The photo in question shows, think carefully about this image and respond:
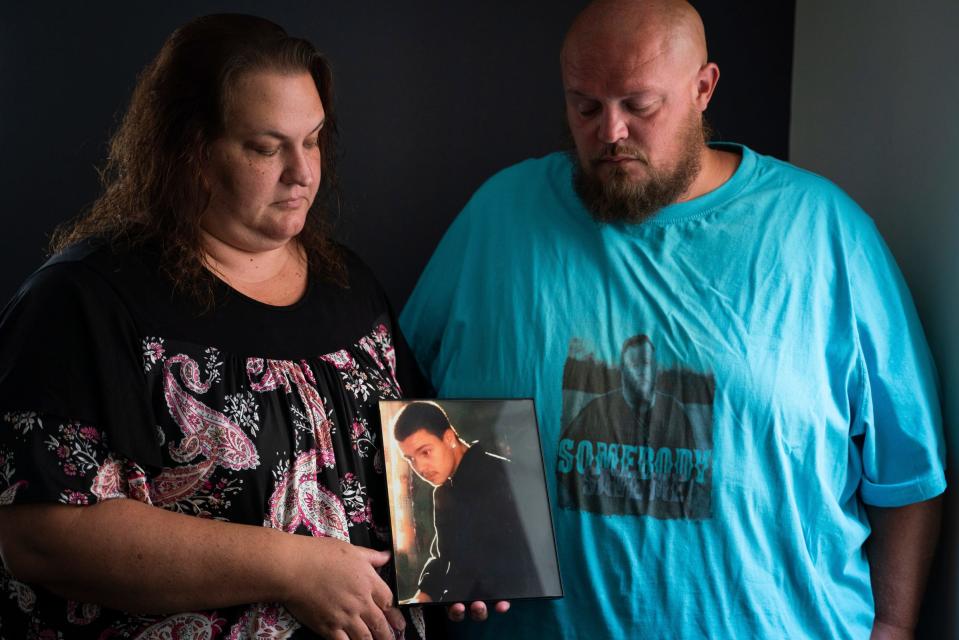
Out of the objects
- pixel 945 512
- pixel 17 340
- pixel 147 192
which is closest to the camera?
pixel 17 340

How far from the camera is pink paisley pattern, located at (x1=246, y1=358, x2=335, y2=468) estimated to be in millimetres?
1359

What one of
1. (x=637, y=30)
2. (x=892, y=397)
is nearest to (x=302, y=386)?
(x=637, y=30)

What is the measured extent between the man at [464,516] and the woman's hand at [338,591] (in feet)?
0.22

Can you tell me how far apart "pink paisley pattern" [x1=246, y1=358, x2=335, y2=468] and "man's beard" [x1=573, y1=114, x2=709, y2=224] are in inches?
23.9

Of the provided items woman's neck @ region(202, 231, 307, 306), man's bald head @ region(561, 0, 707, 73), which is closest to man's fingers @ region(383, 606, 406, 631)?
woman's neck @ region(202, 231, 307, 306)

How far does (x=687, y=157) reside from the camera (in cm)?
172

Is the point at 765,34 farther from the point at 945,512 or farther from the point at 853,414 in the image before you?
the point at 945,512

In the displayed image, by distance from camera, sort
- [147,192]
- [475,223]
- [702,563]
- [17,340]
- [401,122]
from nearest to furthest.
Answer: [17,340]
[147,192]
[702,563]
[475,223]
[401,122]

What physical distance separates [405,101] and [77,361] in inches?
42.0

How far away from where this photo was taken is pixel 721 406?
1.58 metres

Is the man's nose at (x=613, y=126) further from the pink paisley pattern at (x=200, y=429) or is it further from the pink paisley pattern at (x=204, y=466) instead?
the pink paisley pattern at (x=200, y=429)

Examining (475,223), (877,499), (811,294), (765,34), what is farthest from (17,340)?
(765,34)

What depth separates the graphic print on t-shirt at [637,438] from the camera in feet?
5.14

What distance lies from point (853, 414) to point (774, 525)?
0.77 ft
